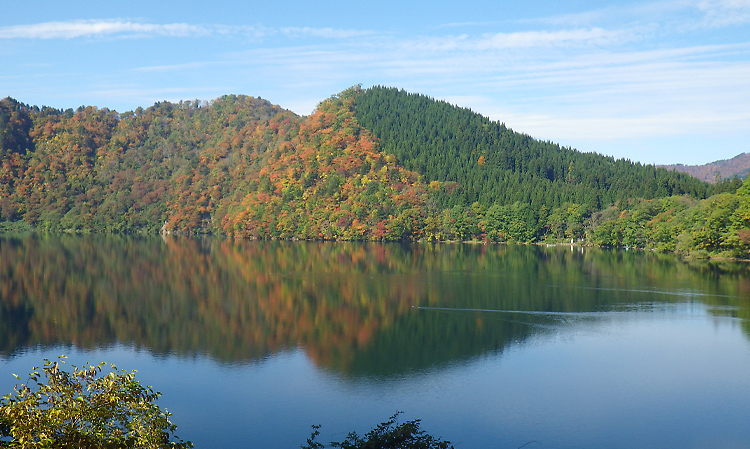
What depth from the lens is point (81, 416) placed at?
8297 mm

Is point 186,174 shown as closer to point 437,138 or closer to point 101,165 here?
point 101,165

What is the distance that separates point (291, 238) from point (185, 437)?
314 ft

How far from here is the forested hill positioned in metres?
101

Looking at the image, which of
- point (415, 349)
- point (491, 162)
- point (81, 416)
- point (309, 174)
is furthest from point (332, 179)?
point (81, 416)

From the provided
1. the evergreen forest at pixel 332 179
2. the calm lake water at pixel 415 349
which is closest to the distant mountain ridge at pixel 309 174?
the evergreen forest at pixel 332 179

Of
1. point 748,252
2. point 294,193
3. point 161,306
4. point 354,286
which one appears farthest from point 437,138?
point 161,306

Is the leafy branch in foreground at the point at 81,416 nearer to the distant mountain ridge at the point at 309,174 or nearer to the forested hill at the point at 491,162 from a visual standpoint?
the distant mountain ridge at the point at 309,174

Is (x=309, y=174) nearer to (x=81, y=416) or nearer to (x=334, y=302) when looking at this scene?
(x=334, y=302)

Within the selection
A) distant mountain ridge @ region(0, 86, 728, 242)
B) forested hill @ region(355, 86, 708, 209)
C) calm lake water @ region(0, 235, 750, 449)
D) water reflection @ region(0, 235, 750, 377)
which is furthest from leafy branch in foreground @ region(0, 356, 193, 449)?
forested hill @ region(355, 86, 708, 209)

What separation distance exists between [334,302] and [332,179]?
253 ft

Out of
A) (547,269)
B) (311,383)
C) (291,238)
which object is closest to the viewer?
(311,383)

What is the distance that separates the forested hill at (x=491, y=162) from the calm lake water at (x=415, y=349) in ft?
183

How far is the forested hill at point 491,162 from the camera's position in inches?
3989

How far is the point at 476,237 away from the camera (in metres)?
101
